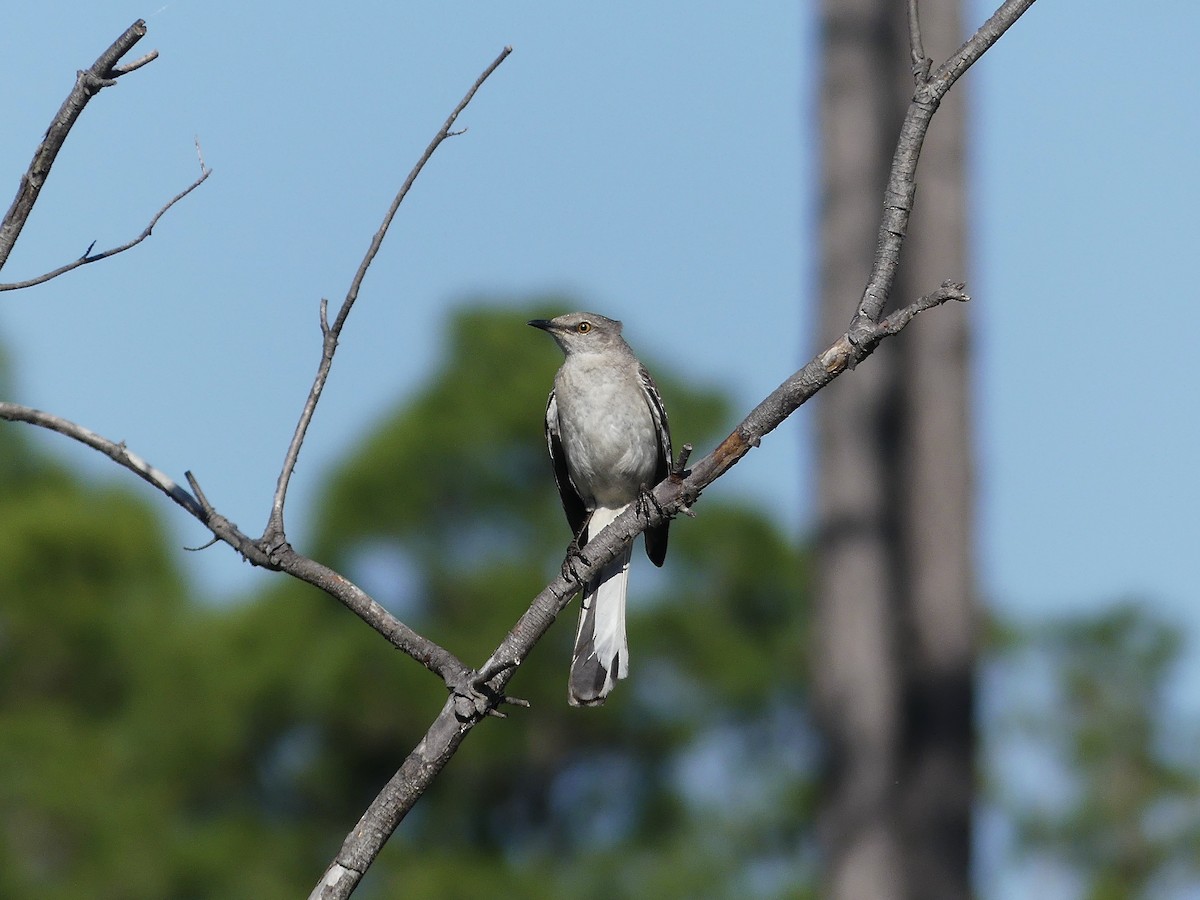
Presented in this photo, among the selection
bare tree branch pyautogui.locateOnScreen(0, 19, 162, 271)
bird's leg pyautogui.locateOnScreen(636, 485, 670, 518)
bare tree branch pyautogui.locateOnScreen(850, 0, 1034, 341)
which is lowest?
bare tree branch pyautogui.locateOnScreen(0, 19, 162, 271)

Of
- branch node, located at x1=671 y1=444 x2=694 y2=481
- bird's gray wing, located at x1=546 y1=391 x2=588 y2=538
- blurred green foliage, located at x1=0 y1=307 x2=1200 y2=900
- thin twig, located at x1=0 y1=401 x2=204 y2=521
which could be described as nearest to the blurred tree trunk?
bird's gray wing, located at x1=546 y1=391 x2=588 y2=538

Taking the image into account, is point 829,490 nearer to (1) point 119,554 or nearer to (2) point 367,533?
(2) point 367,533

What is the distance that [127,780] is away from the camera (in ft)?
66.6

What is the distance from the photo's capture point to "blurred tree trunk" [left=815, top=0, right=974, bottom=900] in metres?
5.91

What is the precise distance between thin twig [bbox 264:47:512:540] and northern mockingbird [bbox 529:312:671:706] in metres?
2.48

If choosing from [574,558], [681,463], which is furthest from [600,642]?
[681,463]

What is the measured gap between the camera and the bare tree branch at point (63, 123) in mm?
3195

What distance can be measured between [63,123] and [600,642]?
2.90 metres

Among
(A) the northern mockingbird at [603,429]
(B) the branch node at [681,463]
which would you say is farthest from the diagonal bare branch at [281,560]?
(A) the northern mockingbird at [603,429]

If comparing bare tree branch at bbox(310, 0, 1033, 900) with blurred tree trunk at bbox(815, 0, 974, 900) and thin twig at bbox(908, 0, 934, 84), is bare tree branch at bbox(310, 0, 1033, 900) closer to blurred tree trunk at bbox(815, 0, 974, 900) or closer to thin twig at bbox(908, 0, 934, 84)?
thin twig at bbox(908, 0, 934, 84)

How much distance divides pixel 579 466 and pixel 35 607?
853 inches

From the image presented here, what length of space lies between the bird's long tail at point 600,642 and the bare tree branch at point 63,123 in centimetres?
241

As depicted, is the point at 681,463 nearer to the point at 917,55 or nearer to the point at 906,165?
the point at 906,165

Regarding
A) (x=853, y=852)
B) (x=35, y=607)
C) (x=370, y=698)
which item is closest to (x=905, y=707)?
(x=853, y=852)
